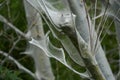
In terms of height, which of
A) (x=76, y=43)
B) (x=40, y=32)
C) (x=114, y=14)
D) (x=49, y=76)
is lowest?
(x=49, y=76)

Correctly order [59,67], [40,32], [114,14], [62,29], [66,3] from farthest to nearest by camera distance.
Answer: [59,67] → [40,32] → [114,14] → [66,3] → [62,29]

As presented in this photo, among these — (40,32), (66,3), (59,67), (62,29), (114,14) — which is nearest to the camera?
(62,29)

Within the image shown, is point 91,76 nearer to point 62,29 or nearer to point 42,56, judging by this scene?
point 62,29

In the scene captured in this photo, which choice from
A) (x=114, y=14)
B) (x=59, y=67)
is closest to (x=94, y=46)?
(x=114, y=14)

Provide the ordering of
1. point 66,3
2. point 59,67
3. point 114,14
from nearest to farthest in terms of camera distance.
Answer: point 66,3 < point 114,14 < point 59,67

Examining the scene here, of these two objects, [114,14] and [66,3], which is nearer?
[66,3]

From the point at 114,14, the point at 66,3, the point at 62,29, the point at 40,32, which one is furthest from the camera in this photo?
the point at 40,32

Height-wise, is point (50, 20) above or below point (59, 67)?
above

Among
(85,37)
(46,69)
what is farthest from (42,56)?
(85,37)

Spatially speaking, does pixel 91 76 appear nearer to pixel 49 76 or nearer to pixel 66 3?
pixel 66 3
